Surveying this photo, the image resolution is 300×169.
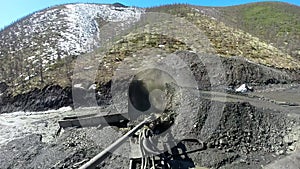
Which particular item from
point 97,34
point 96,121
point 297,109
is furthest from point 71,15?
point 297,109

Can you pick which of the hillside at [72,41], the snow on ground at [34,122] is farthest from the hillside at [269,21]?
the snow on ground at [34,122]

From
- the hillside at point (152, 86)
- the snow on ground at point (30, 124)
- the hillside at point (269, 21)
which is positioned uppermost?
the hillside at point (269, 21)

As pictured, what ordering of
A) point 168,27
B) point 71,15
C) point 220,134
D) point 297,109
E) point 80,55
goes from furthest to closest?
point 71,15 → point 168,27 → point 80,55 → point 297,109 → point 220,134

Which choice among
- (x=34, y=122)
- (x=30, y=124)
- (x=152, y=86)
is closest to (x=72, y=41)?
(x=34, y=122)

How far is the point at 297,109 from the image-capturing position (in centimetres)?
1016

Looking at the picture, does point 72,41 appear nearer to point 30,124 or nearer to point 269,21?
point 30,124

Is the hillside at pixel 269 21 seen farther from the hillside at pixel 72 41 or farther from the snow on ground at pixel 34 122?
the snow on ground at pixel 34 122

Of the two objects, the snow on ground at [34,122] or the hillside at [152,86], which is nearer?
the hillside at [152,86]

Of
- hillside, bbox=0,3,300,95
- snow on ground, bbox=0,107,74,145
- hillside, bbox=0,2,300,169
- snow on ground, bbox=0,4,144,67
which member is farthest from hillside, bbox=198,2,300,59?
snow on ground, bbox=0,107,74,145

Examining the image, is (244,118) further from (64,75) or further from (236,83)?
(64,75)

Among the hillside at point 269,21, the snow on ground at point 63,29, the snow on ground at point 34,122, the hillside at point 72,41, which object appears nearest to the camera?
the snow on ground at point 34,122

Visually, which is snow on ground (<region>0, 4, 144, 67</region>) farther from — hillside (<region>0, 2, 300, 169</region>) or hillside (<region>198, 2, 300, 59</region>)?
hillside (<region>198, 2, 300, 59</region>)

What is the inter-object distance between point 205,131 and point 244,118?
3.23 feet

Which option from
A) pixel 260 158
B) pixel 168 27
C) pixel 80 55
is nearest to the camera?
pixel 260 158
